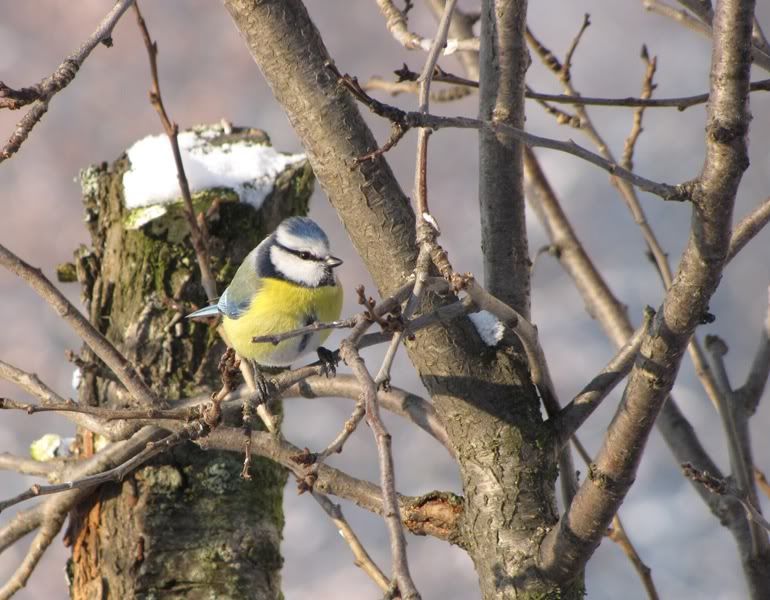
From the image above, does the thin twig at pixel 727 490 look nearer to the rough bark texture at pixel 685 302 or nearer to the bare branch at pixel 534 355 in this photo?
the rough bark texture at pixel 685 302

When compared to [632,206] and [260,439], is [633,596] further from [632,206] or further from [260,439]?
[260,439]

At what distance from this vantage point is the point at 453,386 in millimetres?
1325

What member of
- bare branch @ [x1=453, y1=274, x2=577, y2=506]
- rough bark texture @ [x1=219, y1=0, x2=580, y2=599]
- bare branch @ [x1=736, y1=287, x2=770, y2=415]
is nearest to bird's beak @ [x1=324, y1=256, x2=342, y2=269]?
rough bark texture @ [x1=219, y1=0, x2=580, y2=599]

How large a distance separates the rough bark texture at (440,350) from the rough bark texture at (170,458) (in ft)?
1.82

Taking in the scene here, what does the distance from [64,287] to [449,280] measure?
8.38 feet

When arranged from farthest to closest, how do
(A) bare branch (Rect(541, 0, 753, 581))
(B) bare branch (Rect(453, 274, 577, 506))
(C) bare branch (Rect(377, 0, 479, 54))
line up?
1. (C) bare branch (Rect(377, 0, 479, 54))
2. (B) bare branch (Rect(453, 274, 577, 506))
3. (A) bare branch (Rect(541, 0, 753, 581))

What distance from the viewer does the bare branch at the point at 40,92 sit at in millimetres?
938

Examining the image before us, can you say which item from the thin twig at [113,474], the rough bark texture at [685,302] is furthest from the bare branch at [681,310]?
the thin twig at [113,474]

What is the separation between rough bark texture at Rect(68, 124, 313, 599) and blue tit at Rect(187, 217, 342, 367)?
0.36 ft

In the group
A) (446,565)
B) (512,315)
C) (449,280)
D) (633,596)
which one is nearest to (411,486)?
(446,565)

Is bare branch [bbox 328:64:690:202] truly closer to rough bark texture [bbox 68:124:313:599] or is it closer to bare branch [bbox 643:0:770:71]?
bare branch [bbox 643:0:770:71]

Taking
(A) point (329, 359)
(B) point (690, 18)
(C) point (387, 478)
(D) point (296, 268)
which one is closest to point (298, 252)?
(D) point (296, 268)

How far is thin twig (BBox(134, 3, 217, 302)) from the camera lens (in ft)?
5.25

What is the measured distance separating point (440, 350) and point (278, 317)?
1.82 ft
